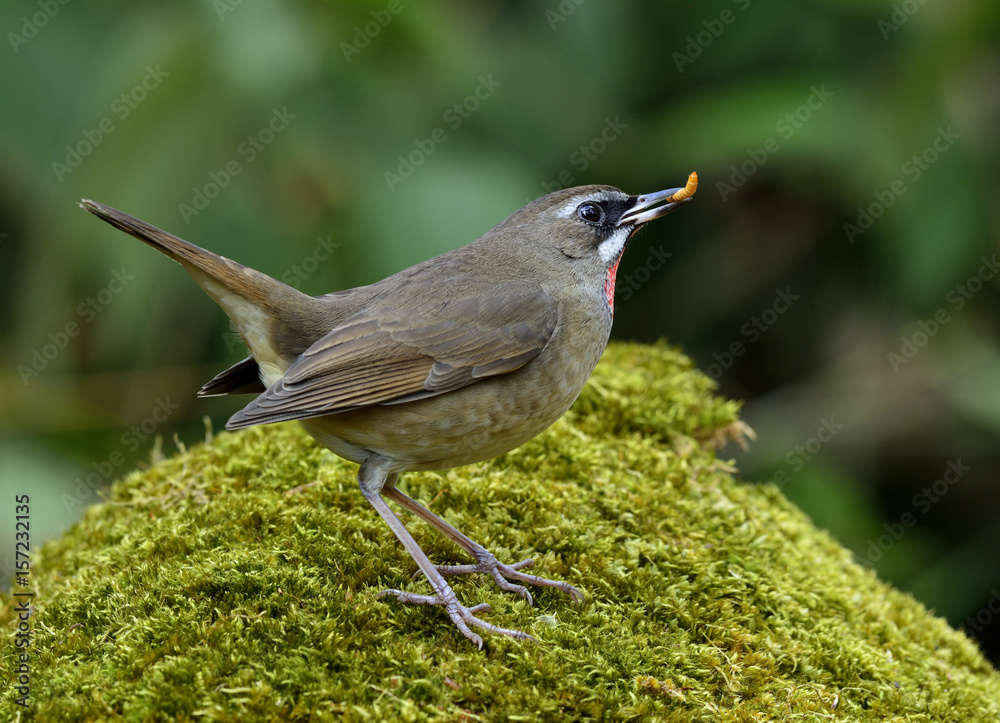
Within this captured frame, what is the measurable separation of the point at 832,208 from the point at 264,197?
423cm

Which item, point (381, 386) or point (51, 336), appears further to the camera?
point (51, 336)

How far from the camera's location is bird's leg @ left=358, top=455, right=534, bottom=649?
3.19m

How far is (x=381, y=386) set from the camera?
3.62m

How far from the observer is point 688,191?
416cm

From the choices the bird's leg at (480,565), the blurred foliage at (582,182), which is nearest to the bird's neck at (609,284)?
the blurred foliage at (582,182)

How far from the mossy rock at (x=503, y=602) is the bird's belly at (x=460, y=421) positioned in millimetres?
409

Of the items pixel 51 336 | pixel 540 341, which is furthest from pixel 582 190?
pixel 51 336

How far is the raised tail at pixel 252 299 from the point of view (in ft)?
11.7

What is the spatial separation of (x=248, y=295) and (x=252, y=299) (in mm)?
27

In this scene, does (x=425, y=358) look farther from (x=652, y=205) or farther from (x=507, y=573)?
(x=652, y=205)

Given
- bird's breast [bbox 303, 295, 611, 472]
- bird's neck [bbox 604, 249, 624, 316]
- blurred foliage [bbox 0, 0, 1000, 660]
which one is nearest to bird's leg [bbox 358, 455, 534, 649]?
bird's breast [bbox 303, 295, 611, 472]

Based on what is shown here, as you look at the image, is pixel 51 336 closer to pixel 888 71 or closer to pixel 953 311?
pixel 888 71

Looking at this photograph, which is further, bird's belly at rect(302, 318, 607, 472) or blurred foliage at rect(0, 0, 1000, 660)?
blurred foliage at rect(0, 0, 1000, 660)

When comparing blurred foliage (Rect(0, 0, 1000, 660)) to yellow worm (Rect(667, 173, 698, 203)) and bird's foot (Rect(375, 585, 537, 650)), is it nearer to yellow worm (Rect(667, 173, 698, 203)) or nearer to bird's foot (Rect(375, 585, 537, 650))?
yellow worm (Rect(667, 173, 698, 203))
